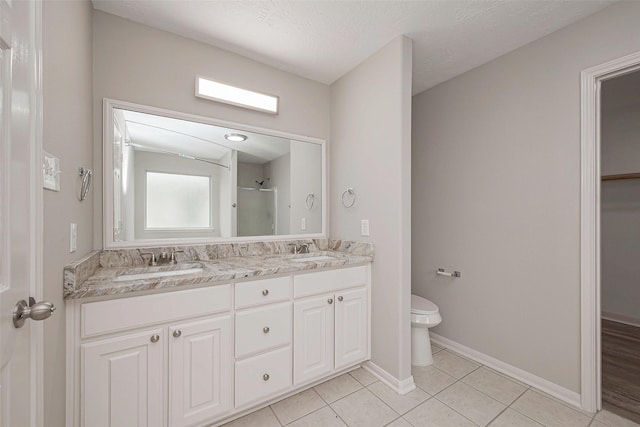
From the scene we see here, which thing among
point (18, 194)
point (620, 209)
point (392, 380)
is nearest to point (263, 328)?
point (392, 380)

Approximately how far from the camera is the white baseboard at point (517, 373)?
1.69 m

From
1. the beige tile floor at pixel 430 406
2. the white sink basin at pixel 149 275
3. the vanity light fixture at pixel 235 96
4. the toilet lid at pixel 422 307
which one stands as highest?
the vanity light fixture at pixel 235 96

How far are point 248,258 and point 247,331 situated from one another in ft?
2.03

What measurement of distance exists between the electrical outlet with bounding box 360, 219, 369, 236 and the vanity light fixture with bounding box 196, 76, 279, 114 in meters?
1.18

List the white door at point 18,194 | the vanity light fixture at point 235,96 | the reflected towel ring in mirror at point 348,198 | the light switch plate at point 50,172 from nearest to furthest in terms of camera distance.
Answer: the white door at point 18,194
the light switch plate at point 50,172
the vanity light fixture at point 235,96
the reflected towel ring in mirror at point 348,198

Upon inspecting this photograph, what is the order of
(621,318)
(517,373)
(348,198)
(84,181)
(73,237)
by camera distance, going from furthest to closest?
(621,318)
(348,198)
(517,373)
(84,181)
(73,237)

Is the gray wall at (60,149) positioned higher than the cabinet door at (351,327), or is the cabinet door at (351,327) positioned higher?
the gray wall at (60,149)

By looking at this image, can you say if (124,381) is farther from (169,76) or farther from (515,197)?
(515,197)

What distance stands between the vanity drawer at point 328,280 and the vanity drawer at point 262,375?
15.2 inches

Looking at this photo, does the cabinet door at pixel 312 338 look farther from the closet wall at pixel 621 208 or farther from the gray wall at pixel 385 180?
the closet wall at pixel 621 208

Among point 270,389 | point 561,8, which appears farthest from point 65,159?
point 561,8

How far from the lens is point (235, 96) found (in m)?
2.05

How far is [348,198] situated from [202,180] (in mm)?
1189

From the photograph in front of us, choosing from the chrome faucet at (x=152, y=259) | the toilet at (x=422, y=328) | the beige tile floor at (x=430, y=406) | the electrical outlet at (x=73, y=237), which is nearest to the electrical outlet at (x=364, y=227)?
the toilet at (x=422, y=328)
